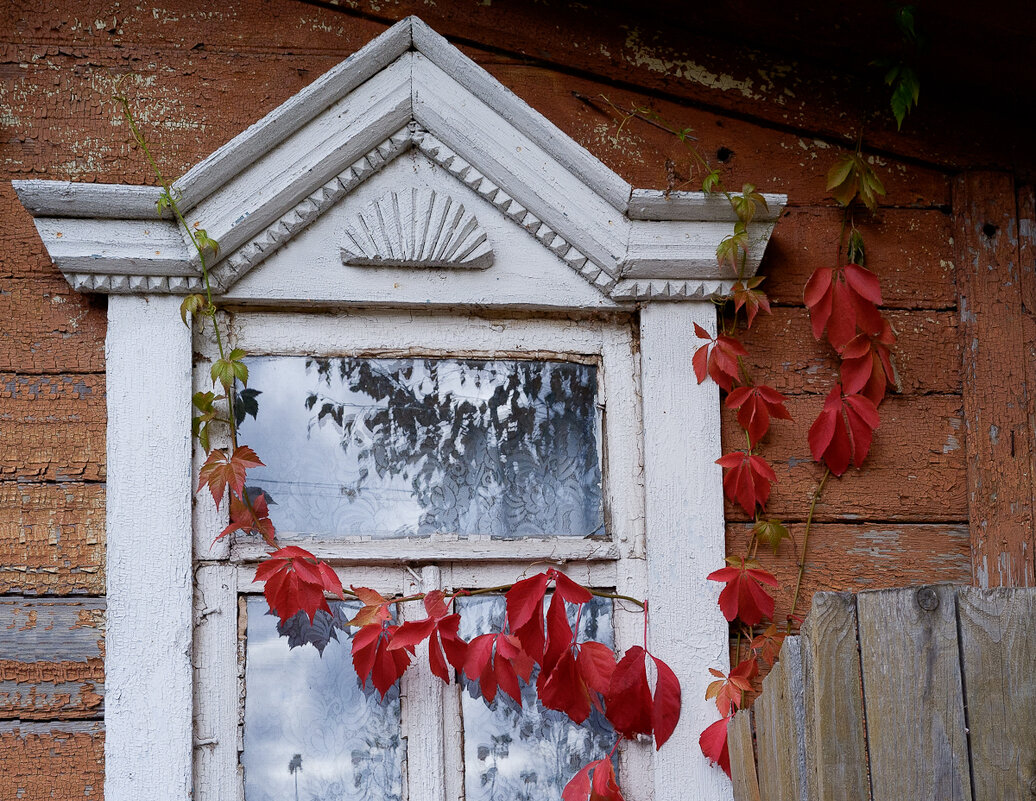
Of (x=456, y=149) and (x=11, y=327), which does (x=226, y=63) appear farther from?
(x=11, y=327)

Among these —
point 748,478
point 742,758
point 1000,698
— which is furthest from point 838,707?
point 748,478

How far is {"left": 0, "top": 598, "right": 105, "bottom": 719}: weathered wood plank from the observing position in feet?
5.87

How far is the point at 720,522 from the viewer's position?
197 centimetres

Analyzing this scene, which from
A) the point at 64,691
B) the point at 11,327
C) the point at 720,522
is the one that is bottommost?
the point at 64,691

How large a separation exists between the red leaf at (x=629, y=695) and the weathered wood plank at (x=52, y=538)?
0.96 meters

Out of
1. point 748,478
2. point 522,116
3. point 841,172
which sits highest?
point 522,116

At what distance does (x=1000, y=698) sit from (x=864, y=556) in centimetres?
75

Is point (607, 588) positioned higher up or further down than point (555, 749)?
higher up

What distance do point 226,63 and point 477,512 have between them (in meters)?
1.06

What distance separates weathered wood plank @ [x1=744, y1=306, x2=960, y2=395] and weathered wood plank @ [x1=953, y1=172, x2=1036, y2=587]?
0.04m

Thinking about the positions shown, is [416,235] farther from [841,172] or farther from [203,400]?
[841,172]

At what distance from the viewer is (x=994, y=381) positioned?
2090mm

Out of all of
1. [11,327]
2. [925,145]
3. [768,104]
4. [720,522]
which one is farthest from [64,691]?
[925,145]

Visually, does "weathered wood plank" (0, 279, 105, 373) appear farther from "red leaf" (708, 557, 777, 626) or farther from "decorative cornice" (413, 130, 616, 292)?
"red leaf" (708, 557, 777, 626)
